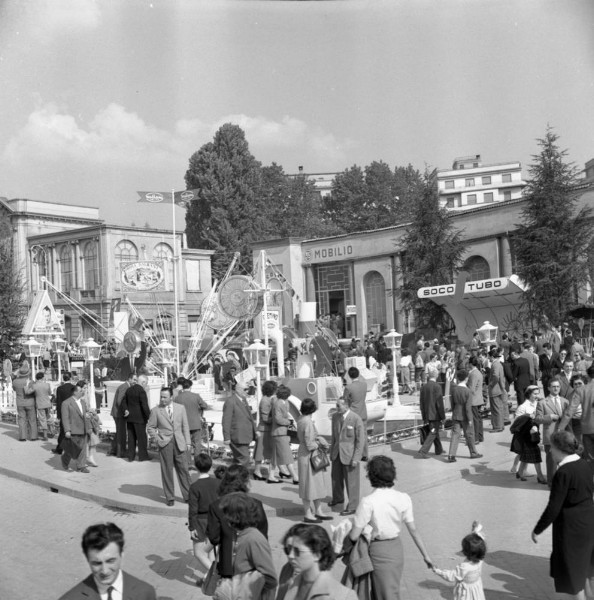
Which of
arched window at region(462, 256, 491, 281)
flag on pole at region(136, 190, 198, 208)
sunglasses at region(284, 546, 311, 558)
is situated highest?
flag on pole at region(136, 190, 198, 208)

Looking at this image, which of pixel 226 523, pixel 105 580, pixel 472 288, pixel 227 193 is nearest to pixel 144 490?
pixel 226 523

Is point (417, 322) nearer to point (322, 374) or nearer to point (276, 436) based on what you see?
point (322, 374)

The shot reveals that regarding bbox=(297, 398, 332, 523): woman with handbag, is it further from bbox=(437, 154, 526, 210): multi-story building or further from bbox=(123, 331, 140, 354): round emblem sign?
bbox=(437, 154, 526, 210): multi-story building

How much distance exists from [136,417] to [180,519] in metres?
3.66

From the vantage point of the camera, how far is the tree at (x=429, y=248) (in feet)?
115

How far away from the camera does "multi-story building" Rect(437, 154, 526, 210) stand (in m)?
75.4

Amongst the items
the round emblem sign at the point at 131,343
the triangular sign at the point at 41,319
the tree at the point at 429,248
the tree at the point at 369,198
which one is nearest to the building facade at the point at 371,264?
the tree at the point at 429,248

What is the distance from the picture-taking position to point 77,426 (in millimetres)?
13031

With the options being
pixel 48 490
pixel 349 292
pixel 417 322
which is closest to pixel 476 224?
pixel 417 322

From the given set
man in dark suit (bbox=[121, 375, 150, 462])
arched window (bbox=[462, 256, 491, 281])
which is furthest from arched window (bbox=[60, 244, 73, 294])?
man in dark suit (bbox=[121, 375, 150, 462])

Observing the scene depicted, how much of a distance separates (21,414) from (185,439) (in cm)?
819

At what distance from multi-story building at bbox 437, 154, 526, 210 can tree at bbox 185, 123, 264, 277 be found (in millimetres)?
31213

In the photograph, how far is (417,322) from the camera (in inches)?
1385

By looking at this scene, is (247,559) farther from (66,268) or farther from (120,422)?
(66,268)
